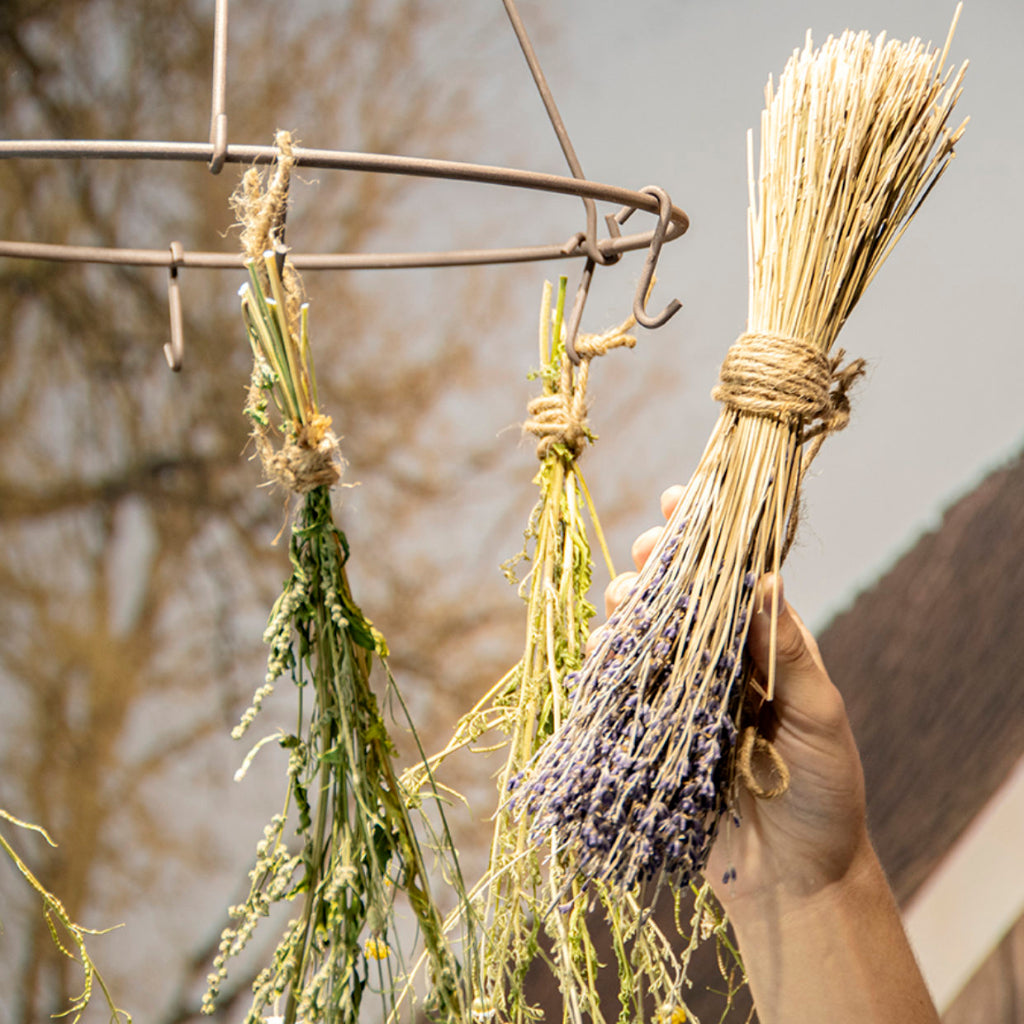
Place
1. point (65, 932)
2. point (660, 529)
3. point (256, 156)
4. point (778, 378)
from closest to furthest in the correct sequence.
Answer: point (256, 156), point (778, 378), point (660, 529), point (65, 932)

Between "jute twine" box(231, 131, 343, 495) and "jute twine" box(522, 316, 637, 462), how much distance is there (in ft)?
0.80

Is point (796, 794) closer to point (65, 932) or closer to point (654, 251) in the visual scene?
point (654, 251)

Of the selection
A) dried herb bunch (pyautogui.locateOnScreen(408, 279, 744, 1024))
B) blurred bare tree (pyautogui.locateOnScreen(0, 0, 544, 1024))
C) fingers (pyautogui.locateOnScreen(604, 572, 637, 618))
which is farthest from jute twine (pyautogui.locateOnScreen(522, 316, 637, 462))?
blurred bare tree (pyautogui.locateOnScreen(0, 0, 544, 1024))

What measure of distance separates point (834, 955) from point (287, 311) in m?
0.70

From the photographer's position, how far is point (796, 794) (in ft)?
2.83

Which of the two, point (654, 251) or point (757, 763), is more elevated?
point (654, 251)

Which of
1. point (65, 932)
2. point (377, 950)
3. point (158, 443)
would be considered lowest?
point (65, 932)

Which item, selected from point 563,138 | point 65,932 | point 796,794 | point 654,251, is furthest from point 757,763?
point 65,932

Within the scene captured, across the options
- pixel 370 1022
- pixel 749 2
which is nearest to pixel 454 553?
pixel 370 1022

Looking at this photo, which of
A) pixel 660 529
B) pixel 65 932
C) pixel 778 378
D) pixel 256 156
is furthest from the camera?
pixel 65 932

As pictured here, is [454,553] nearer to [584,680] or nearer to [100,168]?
[100,168]

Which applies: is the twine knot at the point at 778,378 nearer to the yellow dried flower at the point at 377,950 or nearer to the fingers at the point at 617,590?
the fingers at the point at 617,590

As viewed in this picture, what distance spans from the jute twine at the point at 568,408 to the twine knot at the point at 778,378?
0.13m

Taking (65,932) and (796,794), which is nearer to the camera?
(796,794)
